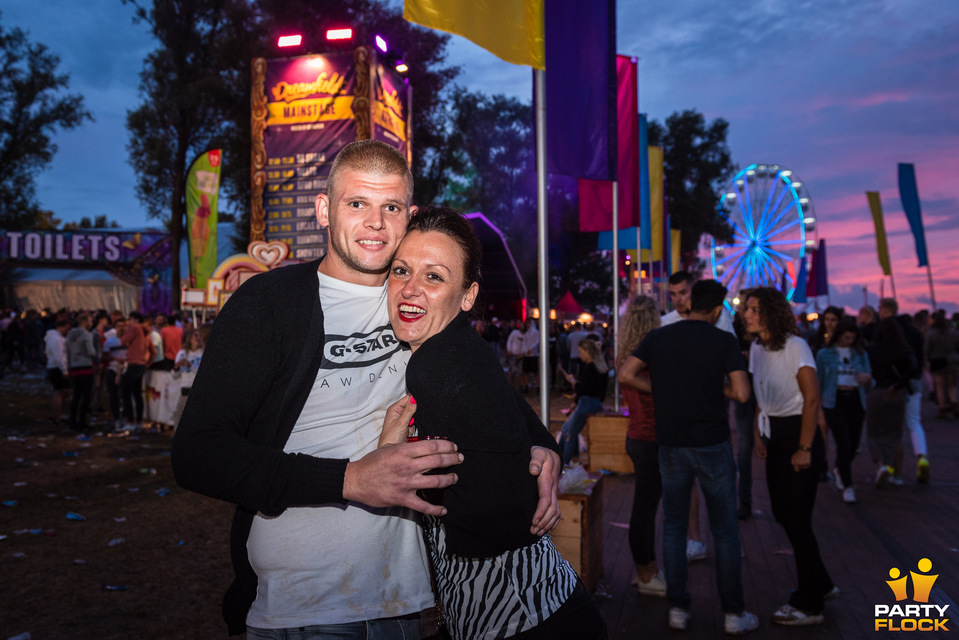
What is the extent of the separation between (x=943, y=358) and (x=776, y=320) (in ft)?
35.3

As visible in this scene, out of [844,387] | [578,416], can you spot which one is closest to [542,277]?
[578,416]

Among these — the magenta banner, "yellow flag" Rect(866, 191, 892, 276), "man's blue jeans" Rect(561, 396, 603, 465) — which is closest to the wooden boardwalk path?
"man's blue jeans" Rect(561, 396, 603, 465)

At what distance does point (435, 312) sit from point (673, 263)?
22.9m

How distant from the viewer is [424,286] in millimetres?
1819

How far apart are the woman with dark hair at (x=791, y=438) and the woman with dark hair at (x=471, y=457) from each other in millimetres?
3033

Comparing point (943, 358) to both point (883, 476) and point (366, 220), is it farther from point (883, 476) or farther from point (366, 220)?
point (366, 220)

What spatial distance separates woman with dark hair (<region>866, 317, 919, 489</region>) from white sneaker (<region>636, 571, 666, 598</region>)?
442 centimetres

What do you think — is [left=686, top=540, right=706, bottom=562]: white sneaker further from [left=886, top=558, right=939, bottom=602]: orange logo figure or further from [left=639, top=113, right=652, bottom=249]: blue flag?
[left=639, top=113, right=652, bottom=249]: blue flag

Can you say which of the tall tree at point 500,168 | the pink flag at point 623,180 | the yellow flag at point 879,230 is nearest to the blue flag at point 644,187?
the pink flag at point 623,180

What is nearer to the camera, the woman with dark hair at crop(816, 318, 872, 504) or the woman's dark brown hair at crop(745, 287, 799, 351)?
the woman's dark brown hair at crop(745, 287, 799, 351)

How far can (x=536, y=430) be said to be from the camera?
6.70 feet

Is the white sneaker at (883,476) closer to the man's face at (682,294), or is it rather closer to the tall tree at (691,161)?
the man's face at (682,294)

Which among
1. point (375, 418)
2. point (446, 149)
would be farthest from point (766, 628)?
point (446, 149)

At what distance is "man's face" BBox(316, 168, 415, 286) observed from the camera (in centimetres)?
190
